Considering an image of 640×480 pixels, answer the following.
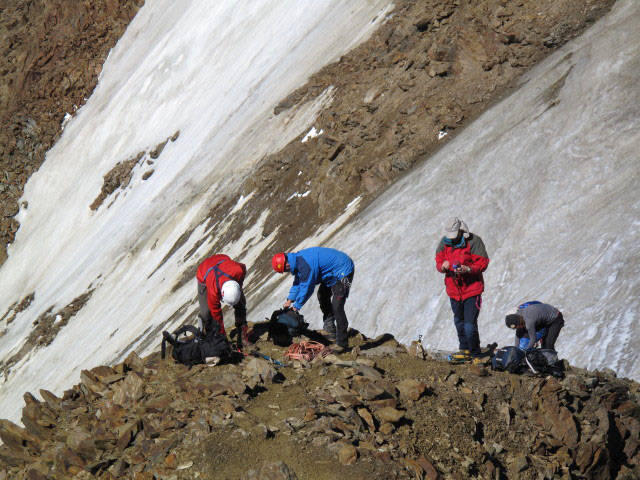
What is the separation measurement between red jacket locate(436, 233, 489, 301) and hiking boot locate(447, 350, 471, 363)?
0.80 meters

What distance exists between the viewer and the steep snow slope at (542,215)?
12.4 m

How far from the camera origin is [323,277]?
35.1ft

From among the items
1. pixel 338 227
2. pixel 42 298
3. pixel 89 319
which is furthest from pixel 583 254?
pixel 42 298

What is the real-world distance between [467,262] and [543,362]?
176 centimetres

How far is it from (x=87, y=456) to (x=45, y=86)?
51071 mm

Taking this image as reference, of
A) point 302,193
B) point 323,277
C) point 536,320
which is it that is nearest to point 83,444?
point 323,277

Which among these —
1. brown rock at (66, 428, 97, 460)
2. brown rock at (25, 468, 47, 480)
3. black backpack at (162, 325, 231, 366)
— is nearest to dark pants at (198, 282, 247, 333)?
black backpack at (162, 325, 231, 366)

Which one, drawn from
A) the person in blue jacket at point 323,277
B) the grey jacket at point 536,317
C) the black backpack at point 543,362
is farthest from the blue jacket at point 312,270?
the black backpack at point 543,362

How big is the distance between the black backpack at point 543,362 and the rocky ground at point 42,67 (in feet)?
147

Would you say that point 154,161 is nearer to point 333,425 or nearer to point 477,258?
point 477,258

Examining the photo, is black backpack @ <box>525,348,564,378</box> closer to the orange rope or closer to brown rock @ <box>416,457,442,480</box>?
brown rock @ <box>416,457,442,480</box>

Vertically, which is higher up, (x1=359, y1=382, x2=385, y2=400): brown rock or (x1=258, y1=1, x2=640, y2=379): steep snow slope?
(x1=359, y1=382, x2=385, y2=400): brown rock

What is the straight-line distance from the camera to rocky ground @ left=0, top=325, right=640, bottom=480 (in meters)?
7.63

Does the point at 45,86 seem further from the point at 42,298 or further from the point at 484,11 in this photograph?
the point at 484,11
